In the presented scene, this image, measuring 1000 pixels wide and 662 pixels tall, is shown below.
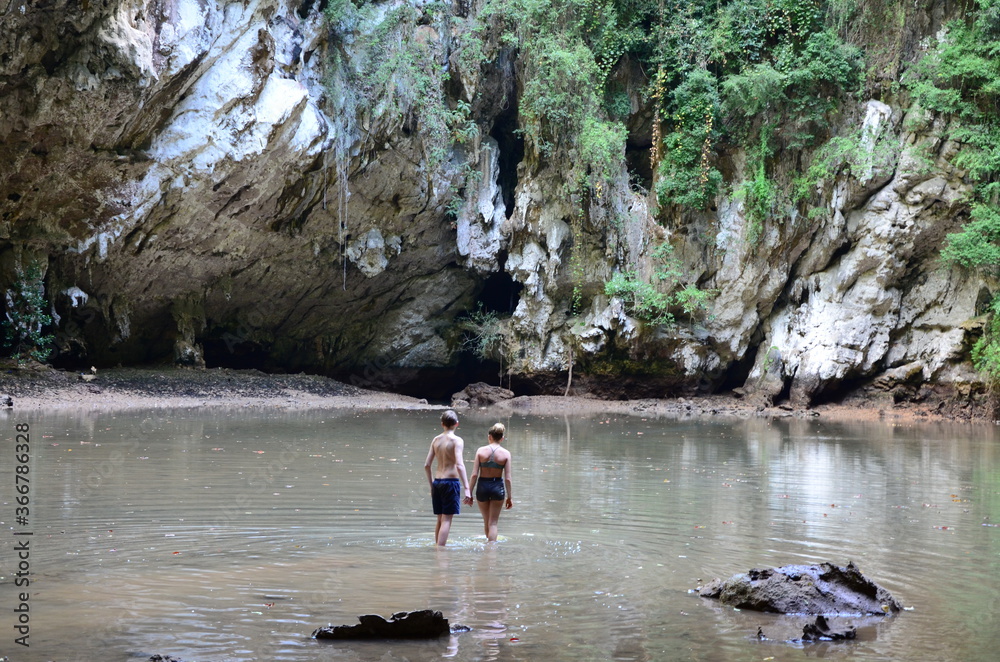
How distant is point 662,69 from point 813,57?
4089mm

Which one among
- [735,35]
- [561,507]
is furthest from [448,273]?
[561,507]

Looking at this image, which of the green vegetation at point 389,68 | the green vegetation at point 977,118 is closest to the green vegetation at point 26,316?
the green vegetation at point 389,68

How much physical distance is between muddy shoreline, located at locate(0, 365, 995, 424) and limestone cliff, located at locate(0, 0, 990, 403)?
2.67 ft

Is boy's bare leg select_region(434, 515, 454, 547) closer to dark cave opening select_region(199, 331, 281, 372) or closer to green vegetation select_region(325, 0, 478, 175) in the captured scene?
green vegetation select_region(325, 0, 478, 175)

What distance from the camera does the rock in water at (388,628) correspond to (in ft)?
15.6

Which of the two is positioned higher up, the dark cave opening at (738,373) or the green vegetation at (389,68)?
the green vegetation at (389,68)

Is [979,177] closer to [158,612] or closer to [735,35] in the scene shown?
[735,35]

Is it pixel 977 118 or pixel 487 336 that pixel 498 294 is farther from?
pixel 977 118

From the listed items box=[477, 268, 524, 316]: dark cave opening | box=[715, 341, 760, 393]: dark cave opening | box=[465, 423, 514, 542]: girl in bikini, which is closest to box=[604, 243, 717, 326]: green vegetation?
box=[715, 341, 760, 393]: dark cave opening

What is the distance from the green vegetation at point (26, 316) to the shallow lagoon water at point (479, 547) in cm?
712

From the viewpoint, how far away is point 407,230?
83.7ft

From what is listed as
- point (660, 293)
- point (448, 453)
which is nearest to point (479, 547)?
point (448, 453)

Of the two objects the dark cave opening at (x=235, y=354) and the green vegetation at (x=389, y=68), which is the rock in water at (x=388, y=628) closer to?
the green vegetation at (x=389, y=68)

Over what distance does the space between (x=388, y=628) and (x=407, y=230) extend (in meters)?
21.3
